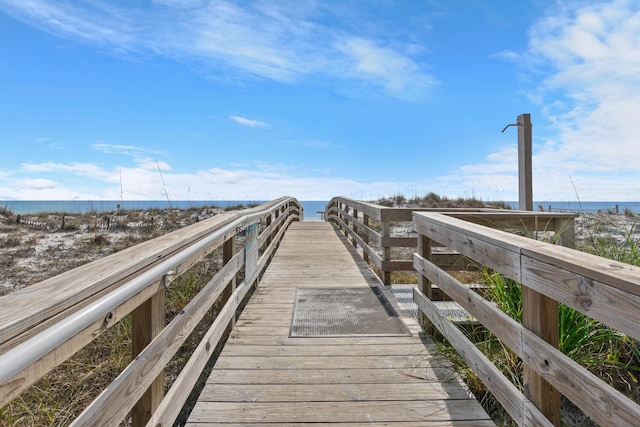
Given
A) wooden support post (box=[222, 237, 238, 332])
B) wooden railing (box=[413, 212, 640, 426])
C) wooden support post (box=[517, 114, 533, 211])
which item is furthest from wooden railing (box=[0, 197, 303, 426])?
wooden support post (box=[517, 114, 533, 211])

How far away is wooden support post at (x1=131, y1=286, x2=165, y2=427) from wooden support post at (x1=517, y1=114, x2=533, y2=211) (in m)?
4.24

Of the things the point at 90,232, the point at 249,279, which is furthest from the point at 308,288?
the point at 90,232

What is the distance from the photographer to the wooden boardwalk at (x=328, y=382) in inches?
70.5

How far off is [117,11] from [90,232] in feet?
21.1

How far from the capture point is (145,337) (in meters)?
1.41

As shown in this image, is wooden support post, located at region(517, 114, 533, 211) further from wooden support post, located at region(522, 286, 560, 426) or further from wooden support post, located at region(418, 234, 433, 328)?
wooden support post, located at region(522, 286, 560, 426)

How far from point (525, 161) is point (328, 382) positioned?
3.56m

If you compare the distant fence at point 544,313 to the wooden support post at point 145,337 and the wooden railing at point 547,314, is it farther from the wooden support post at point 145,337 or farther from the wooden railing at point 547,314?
the wooden support post at point 145,337

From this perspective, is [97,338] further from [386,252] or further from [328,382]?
[386,252]

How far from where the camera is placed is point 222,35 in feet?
24.8

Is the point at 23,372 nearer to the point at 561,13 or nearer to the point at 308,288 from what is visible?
the point at 308,288

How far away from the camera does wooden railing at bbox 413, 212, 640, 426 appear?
3.22 feet

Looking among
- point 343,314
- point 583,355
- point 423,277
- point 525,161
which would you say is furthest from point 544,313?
point 525,161

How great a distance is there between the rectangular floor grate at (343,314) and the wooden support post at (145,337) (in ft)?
4.77
